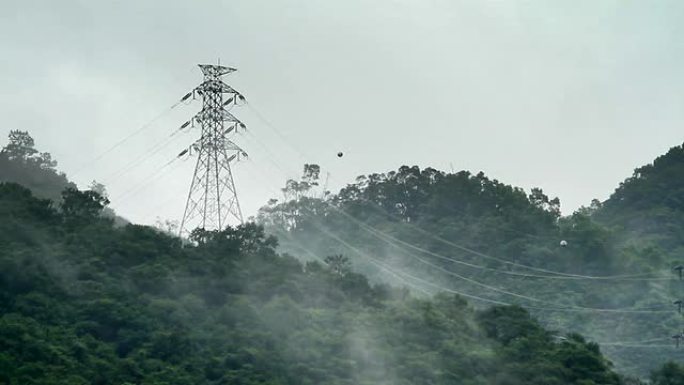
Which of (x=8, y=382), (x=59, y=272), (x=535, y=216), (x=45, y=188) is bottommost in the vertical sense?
(x=8, y=382)

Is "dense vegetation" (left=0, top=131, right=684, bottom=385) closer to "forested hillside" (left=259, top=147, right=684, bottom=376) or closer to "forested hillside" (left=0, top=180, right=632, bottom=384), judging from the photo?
"forested hillside" (left=0, top=180, right=632, bottom=384)

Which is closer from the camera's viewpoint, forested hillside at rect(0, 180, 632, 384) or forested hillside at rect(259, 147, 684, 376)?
forested hillside at rect(0, 180, 632, 384)

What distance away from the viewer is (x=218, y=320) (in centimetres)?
4734

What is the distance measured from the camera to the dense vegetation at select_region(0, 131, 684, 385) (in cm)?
4188

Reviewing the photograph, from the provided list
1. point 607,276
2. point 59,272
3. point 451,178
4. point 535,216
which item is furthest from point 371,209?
point 59,272

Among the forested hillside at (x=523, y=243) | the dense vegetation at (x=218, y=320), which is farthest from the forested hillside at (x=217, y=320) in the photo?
the forested hillside at (x=523, y=243)

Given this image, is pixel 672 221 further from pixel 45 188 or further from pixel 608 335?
pixel 45 188

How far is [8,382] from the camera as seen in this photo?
36.7 m

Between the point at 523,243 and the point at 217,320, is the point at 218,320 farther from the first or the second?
the point at 523,243

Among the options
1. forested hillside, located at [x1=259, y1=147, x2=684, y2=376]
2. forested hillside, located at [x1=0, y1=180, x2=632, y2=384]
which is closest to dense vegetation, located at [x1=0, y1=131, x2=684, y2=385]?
forested hillside, located at [x1=0, y1=180, x2=632, y2=384]

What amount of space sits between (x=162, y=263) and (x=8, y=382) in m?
13.3

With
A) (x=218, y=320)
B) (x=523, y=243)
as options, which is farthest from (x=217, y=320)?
(x=523, y=243)

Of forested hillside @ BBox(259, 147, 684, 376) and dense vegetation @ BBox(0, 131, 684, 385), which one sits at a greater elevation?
forested hillside @ BBox(259, 147, 684, 376)

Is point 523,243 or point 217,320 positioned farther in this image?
point 523,243
